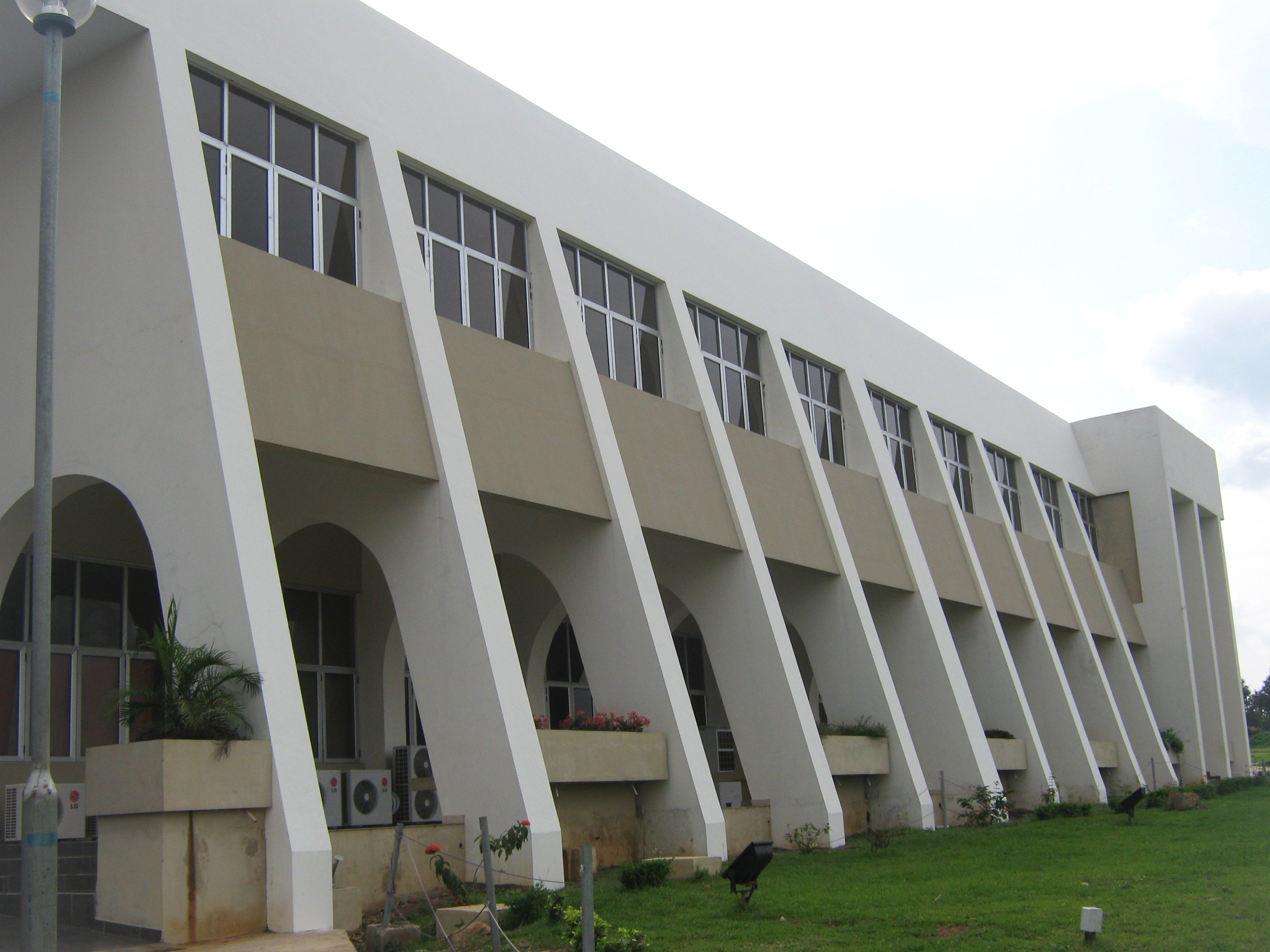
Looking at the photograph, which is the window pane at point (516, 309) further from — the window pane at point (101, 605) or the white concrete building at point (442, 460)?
the window pane at point (101, 605)

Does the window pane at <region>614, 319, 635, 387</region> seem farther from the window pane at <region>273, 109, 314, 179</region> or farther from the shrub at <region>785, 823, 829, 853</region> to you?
the shrub at <region>785, 823, 829, 853</region>

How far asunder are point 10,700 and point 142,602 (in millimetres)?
2377

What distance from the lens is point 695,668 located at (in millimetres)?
30906

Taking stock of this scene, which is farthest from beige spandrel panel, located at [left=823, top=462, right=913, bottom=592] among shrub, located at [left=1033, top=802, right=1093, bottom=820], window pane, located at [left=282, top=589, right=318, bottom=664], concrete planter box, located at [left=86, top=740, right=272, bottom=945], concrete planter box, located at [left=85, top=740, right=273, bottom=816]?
concrete planter box, located at [left=86, top=740, right=272, bottom=945]

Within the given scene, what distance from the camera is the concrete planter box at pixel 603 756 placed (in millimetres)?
15875

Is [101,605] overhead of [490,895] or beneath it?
overhead

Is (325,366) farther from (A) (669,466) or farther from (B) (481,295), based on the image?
(A) (669,466)

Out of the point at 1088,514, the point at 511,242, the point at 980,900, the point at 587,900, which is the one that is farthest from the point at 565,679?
the point at 1088,514

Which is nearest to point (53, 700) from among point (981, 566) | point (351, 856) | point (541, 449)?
point (351, 856)

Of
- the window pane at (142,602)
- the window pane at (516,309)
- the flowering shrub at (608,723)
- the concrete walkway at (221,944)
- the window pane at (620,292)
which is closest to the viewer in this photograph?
the concrete walkway at (221,944)

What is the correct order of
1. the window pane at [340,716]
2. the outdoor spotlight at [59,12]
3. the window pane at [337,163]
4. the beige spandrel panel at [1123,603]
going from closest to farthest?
the outdoor spotlight at [59,12] → the window pane at [337,163] → the window pane at [340,716] → the beige spandrel panel at [1123,603]

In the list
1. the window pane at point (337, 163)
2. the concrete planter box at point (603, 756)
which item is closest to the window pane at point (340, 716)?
the concrete planter box at point (603, 756)

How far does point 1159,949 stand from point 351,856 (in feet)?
26.0

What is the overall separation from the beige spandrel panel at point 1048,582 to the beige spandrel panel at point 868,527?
28.0ft
